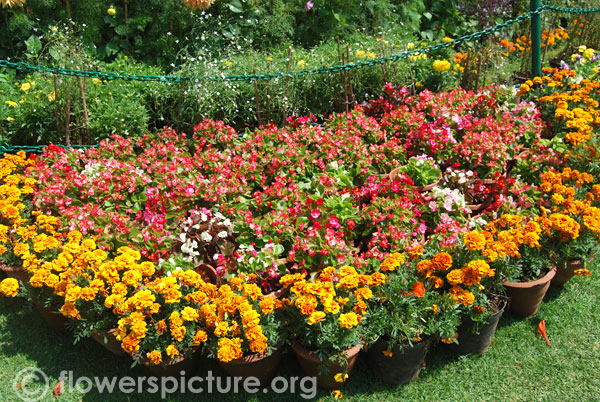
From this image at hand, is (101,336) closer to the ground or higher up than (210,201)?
closer to the ground

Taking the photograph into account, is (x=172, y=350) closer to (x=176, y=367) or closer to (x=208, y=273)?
(x=176, y=367)

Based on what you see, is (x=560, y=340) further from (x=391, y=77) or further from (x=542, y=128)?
(x=391, y=77)

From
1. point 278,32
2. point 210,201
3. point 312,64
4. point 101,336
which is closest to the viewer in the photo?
point 101,336

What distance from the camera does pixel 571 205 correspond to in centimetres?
338

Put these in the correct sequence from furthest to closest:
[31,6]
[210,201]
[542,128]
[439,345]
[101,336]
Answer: [31,6], [542,128], [210,201], [439,345], [101,336]

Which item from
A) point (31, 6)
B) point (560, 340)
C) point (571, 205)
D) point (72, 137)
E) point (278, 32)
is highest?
point (31, 6)

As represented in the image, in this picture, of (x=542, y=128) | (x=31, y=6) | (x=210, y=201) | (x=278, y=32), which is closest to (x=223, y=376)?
(x=210, y=201)

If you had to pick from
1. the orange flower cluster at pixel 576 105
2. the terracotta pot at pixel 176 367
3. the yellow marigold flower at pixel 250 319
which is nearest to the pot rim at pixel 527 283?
the orange flower cluster at pixel 576 105

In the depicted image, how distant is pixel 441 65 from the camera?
5.45 metres

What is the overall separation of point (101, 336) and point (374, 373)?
1551mm

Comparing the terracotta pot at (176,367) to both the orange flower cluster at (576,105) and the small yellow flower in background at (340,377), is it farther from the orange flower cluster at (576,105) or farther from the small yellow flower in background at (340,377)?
the orange flower cluster at (576,105)

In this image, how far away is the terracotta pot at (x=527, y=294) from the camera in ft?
10.4

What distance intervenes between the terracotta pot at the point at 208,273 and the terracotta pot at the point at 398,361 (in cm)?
100

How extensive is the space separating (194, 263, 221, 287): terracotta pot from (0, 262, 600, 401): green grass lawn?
0.49 m
